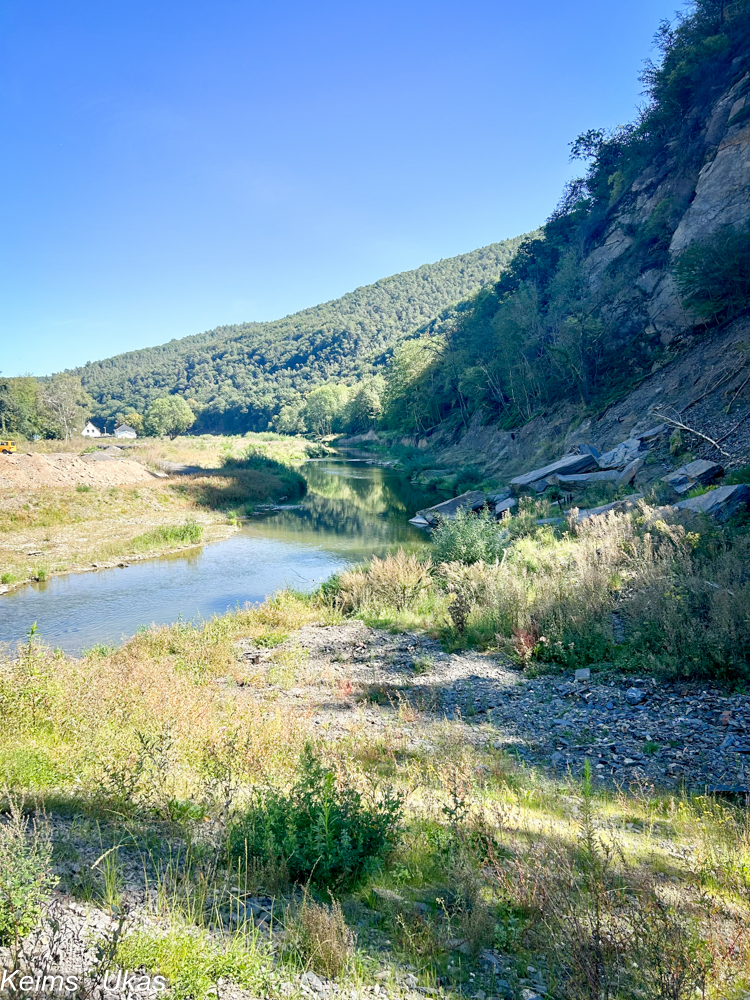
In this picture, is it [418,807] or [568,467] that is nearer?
[418,807]

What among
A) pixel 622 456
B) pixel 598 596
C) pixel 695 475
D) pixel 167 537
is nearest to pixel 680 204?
pixel 622 456

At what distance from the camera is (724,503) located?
498 inches

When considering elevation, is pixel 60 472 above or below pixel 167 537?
above

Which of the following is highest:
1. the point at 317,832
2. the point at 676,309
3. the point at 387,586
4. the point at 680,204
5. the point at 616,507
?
the point at 680,204

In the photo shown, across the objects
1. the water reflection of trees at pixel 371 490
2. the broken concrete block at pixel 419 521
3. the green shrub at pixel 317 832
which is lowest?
the broken concrete block at pixel 419 521

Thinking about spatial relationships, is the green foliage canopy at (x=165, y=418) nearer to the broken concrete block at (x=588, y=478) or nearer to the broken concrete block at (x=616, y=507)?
the broken concrete block at (x=588, y=478)

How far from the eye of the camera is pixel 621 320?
107 feet

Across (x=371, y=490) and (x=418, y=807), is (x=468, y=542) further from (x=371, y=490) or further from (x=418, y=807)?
(x=371, y=490)

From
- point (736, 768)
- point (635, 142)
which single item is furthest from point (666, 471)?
point (635, 142)

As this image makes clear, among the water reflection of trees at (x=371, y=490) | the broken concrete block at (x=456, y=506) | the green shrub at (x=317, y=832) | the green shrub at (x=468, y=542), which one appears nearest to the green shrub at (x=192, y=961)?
the green shrub at (x=317, y=832)

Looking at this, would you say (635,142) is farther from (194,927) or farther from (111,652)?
(194,927)

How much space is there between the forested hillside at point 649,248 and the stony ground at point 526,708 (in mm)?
21947

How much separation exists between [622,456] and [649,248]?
60.7 feet

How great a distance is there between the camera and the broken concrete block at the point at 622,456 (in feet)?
72.1
